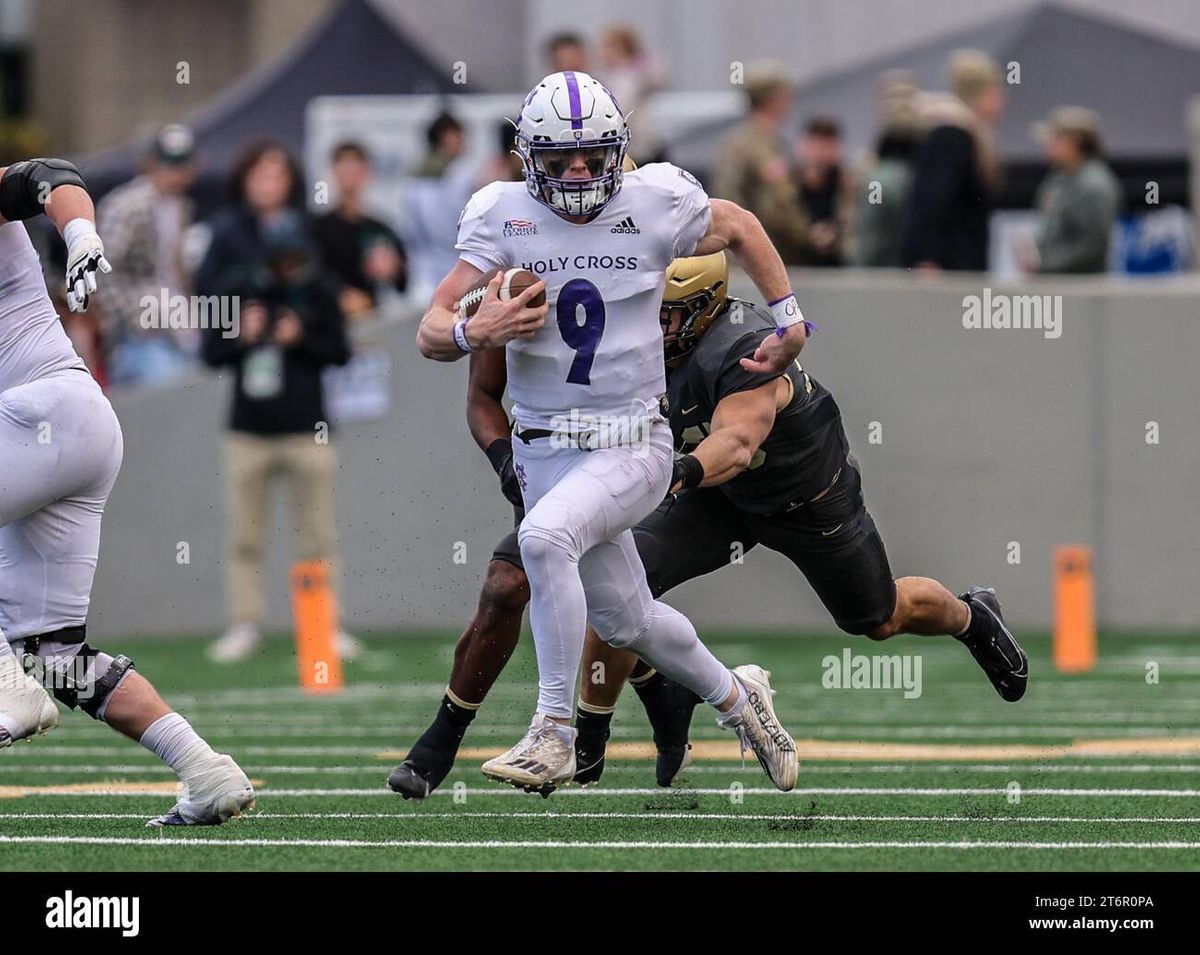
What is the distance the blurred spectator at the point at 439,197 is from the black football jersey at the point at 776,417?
6.85 meters

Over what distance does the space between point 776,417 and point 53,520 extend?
237 cm

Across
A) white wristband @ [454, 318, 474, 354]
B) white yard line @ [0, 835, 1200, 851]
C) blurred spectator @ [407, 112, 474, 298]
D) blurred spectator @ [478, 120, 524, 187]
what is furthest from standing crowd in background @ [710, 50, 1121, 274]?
white yard line @ [0, 835, 1200, 851]

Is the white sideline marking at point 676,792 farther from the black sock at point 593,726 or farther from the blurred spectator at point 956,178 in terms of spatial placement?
the blurred spectator at point 956,178

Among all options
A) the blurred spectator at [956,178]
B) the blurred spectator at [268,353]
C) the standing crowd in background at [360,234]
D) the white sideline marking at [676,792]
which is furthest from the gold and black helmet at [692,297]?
the blurred spectator at [268,353]

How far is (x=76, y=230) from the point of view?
662 centimetres

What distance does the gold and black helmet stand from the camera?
7.93 metres

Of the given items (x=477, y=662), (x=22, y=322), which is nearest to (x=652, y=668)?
(x=477, y=662)

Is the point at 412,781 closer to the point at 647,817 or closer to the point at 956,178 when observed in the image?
the point at 647,817

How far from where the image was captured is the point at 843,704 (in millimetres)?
11328

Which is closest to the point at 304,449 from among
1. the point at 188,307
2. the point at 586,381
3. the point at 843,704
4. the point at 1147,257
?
the point at 188,307

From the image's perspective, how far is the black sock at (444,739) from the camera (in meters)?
7.86

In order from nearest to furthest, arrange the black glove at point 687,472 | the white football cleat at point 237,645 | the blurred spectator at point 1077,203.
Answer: the black glove at point 687,472 → the white football cleat at point 237,645 → the blurred spectator at point 1077,203
